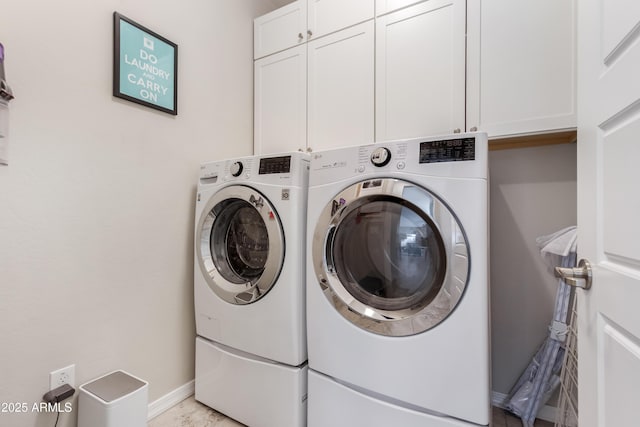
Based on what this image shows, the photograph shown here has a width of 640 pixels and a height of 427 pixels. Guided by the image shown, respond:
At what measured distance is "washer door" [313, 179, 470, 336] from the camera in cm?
95

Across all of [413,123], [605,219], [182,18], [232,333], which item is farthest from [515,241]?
[182,18]

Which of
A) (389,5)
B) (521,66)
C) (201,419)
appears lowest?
(201,419)

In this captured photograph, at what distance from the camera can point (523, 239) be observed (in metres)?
1.50

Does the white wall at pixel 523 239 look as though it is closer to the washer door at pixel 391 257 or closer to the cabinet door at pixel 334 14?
the washer door at pixel 391 257

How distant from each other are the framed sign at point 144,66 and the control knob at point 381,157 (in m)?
1.12

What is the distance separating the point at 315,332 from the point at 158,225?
37.4 inches

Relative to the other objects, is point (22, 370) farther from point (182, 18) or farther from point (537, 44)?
point (537, 44)

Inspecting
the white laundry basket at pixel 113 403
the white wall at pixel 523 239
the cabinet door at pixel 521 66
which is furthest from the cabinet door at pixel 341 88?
the white laundry basket at pixel 113 403

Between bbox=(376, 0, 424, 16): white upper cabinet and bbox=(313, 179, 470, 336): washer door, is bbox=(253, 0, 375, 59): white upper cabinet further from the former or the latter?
bbox=(313, 179, 470, 336): washer door

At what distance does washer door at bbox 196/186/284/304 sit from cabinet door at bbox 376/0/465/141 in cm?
80

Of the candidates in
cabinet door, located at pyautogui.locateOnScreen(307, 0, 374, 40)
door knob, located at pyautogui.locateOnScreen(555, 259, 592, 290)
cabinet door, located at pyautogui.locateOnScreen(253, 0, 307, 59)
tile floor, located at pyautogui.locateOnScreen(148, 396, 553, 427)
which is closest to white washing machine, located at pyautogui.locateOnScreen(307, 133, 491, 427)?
door knob, located at pyautogui.locateOnScreen(555, 259, 592, 290)

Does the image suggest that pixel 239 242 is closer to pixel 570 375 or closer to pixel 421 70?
pixel 421 70

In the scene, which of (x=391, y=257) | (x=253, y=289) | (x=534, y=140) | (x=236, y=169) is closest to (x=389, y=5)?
(x=534, y=140)

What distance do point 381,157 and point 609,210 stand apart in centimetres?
63
